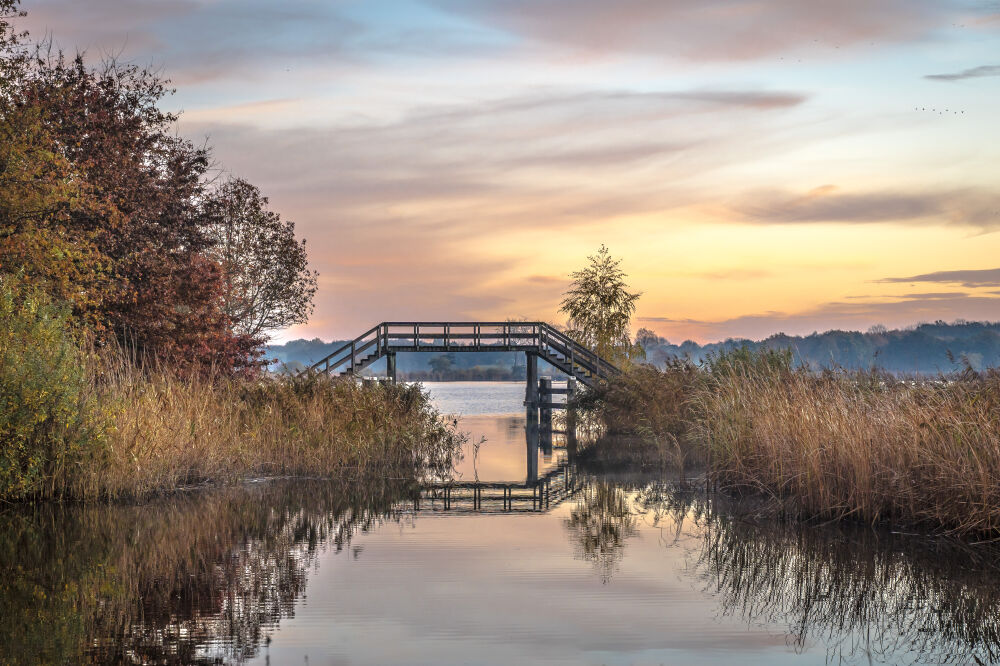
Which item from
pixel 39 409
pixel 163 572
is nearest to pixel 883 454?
pixel 163 572

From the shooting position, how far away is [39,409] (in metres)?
14.9

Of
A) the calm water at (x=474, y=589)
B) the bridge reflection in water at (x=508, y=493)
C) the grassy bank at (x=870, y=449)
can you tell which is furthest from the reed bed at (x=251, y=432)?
the grassy bank at (x=870, y=449)

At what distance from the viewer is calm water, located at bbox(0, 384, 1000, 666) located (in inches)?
319

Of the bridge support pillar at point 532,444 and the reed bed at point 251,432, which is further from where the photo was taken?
the bridge support pillar at point 532,444

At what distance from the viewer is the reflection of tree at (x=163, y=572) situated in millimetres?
8234

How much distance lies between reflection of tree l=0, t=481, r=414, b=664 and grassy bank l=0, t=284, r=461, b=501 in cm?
72

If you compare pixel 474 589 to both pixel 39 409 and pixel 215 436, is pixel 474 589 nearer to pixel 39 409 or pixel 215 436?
pixel 39 409

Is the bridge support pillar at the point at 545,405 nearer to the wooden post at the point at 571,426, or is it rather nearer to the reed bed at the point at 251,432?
the wooden post at the point at 571,426

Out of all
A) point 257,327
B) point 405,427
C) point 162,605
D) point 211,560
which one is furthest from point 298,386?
point 257,327

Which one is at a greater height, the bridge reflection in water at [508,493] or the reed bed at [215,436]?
the reed bed at [215,436]

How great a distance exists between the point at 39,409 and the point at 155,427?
2.09 metres

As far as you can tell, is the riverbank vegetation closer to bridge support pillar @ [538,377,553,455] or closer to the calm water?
the calm water

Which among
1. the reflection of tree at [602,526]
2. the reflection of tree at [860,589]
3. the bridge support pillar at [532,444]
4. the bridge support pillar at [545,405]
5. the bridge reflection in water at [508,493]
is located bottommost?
the reflection of tree at [860,589]

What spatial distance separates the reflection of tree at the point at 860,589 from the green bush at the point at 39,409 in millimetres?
9516
